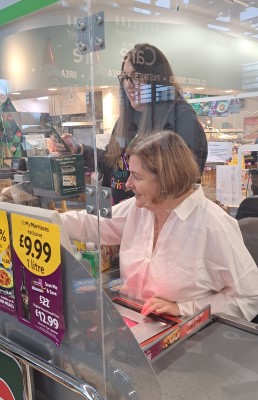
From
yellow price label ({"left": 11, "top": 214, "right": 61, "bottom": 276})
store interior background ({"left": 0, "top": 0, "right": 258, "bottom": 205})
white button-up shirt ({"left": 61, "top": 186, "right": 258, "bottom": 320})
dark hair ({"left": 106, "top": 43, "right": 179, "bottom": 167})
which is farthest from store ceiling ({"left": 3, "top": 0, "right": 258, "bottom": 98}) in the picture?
white button-up shirt ({"left": 61, "top": 186, "right": 258, "bottom": 320})

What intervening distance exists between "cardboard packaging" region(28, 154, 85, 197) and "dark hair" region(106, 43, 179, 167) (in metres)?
0.13

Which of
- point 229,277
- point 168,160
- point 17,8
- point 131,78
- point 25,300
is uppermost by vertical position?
point 17,8

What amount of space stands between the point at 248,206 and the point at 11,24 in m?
1.44

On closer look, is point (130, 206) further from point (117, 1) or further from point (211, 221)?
point (117, 1)

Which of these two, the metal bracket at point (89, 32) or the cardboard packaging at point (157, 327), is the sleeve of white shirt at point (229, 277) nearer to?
the cardboard packaging at point (157, 327)

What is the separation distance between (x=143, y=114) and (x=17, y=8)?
458 mm

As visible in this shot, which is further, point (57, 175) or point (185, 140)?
point (185, 140)

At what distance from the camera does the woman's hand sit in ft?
3.06

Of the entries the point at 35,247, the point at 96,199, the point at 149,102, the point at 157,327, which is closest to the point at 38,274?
the point at 35,247

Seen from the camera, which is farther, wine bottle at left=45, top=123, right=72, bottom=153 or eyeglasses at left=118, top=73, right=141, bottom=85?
eyeglasses at left=118, top=73, right=141, bottom=85

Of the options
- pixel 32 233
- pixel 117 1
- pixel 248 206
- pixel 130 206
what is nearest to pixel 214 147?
pixel 248 206

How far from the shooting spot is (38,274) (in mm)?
698

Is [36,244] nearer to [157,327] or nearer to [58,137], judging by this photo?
[58,137]

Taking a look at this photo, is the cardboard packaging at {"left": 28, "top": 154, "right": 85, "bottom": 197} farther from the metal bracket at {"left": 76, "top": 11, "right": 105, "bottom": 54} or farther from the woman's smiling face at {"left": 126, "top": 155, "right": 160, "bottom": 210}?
the woman's smiling face at {"left": 126, "top": 155, "right": 160, "bottom": 210}
